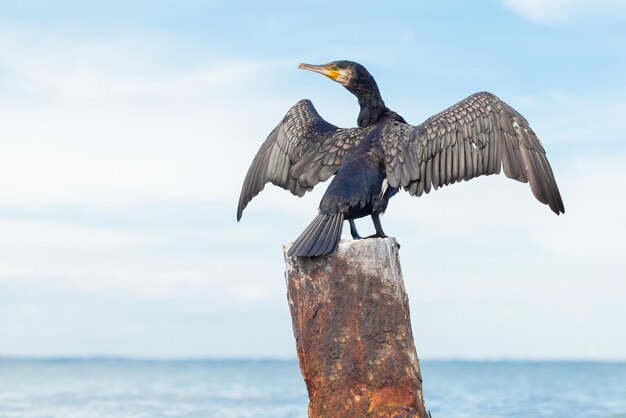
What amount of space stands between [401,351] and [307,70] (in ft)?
10.4

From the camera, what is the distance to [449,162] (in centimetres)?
830

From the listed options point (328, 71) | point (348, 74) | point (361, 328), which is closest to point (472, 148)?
point (348, 74)

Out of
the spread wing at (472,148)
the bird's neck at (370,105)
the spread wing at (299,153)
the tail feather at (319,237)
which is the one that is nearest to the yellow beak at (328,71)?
the bird's neck at (370,105)

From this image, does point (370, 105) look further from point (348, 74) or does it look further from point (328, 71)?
point (328, 71)

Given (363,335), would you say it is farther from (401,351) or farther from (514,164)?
(514,164)

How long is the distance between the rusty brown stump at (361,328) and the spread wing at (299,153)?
1428 mm

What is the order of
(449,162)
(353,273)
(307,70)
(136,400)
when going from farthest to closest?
(136,400) → (307,70) → (449,162) → (353,273)

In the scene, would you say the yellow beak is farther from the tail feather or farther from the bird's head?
the tail feather

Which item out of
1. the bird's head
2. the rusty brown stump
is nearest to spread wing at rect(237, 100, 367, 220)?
the bird's head

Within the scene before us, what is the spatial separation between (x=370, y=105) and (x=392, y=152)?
0.80 m

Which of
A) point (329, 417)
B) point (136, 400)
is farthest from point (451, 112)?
point (136, 400)

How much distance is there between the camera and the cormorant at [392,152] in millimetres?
Answer: 7820

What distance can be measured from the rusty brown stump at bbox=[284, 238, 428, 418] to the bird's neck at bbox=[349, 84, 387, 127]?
194 centimetres

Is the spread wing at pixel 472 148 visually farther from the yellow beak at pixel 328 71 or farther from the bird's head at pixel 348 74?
the yellow beak at pixel 328 71
